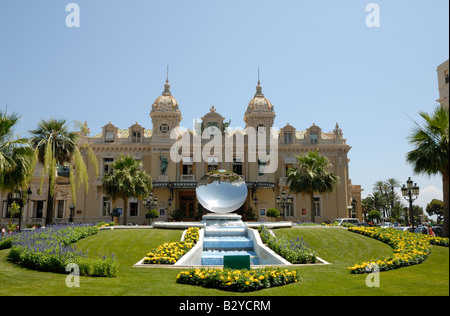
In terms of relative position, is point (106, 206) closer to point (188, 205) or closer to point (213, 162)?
point (188, 205)

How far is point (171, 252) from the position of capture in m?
15.7

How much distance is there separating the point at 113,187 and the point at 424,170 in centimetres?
2451

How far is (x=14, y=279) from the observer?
10.5 metres

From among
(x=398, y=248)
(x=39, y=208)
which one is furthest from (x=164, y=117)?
(x=398, y=248)

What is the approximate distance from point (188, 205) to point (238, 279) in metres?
36.8

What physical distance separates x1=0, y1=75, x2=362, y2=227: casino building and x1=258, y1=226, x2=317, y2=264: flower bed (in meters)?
23.0

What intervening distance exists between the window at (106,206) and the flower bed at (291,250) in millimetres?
28711

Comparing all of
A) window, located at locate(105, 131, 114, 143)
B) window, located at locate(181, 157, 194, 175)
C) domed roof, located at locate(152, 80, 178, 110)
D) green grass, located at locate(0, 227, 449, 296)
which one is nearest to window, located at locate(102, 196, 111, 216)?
window, located at locate(105, 131, 114, 143)

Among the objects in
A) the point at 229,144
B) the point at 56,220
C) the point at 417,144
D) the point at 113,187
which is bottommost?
the point at 56,220

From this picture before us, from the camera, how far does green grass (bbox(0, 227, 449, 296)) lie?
7.54 m

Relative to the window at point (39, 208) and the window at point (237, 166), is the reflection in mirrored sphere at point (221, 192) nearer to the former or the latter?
the window at point (237, 166)

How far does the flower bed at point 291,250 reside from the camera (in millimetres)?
15062
